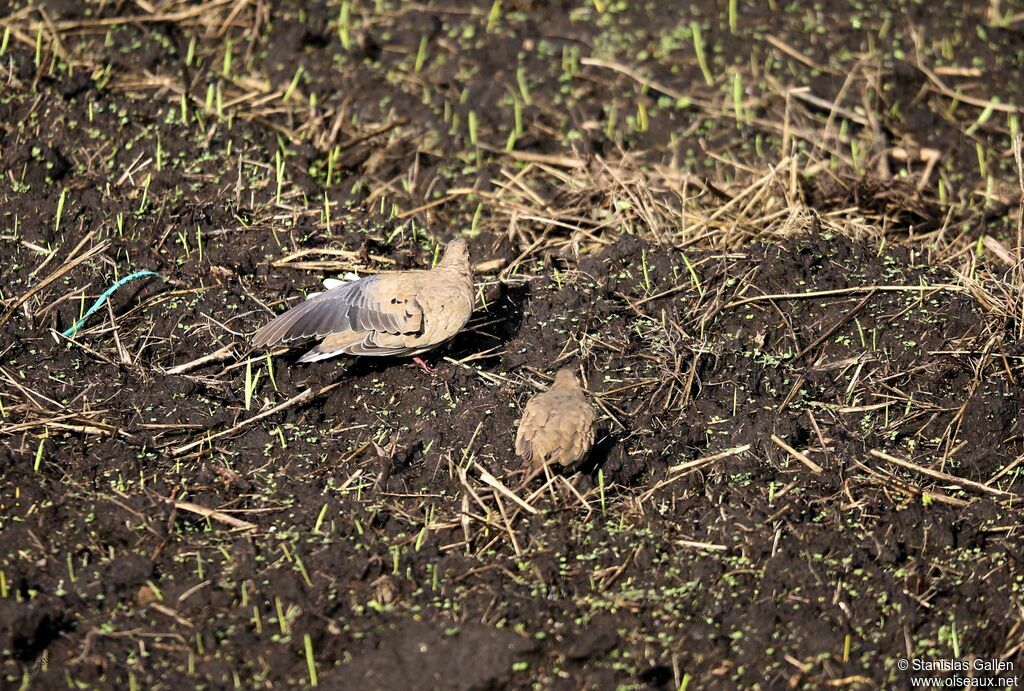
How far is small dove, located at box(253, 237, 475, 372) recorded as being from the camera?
5.34 metres

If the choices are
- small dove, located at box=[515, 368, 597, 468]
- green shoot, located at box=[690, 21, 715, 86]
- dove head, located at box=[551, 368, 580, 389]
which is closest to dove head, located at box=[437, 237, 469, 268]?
dove head, located at box=[551, 368, 580, 389]

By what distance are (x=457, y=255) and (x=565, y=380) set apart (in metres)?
0.94

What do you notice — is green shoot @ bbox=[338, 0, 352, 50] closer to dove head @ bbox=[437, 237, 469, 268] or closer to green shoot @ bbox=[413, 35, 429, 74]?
green shoot @ bbox=[413, 35, 429, 74]

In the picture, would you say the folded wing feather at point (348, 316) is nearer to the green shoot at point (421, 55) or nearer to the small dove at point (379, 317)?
the small dove at point (379, 317)

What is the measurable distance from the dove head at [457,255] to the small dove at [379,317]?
0.11 m

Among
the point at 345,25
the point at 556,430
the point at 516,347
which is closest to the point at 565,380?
the point at 556,430

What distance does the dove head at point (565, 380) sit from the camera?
201 inches

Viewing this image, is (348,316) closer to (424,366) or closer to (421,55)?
(424,366)

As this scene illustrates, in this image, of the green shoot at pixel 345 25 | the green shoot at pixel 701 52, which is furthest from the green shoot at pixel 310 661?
the green shoot at pixel 701 52

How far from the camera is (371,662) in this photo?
163 inches

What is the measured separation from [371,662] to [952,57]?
593 cm

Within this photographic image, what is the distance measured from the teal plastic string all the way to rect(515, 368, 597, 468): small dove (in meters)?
2.14

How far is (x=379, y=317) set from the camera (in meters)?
5.37

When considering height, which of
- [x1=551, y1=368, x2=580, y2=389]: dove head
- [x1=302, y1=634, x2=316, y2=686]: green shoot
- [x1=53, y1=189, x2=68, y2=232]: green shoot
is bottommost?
[x1=302, y1=634, x2=316, y2=686]: green shoot
